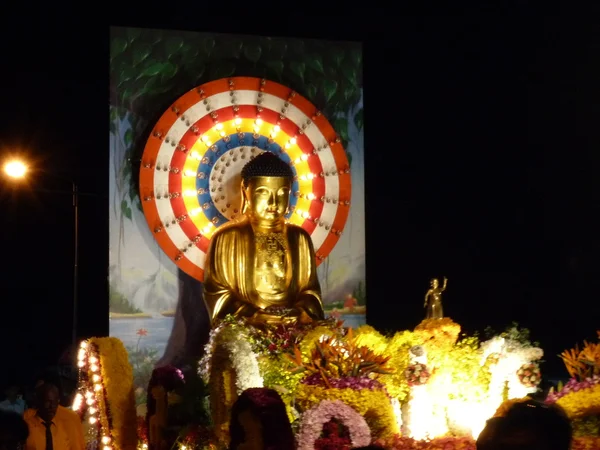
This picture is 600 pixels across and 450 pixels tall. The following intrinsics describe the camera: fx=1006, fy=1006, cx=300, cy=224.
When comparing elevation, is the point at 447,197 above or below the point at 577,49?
below

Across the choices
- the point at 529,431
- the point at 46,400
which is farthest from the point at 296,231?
the point at 529,431

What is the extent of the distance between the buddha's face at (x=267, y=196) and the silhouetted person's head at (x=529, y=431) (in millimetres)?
6928

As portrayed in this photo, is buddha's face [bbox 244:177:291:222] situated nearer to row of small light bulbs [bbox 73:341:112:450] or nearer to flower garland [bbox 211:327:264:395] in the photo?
flower garland [bbox 211:327:264:395]

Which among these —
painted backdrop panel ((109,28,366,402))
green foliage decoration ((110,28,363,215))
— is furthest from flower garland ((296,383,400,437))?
green foliage decoration ((110,28,363,215))

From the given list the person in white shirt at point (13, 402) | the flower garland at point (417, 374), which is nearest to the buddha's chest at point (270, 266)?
the flower garland at point (417, 374)

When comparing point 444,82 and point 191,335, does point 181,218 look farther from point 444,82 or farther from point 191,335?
point 444,82

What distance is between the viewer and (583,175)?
38.0 feet

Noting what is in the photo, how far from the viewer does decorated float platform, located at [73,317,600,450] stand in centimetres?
720

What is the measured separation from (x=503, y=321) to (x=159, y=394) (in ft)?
17.4

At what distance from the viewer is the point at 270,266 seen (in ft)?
31.8

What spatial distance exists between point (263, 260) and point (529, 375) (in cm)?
286

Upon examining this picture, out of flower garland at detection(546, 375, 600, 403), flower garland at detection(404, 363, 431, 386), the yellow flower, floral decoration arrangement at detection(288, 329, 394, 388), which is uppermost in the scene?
the yellow flower

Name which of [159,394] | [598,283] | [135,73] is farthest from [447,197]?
[159,394]

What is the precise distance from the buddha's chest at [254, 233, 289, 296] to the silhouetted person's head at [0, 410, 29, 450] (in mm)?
5649
